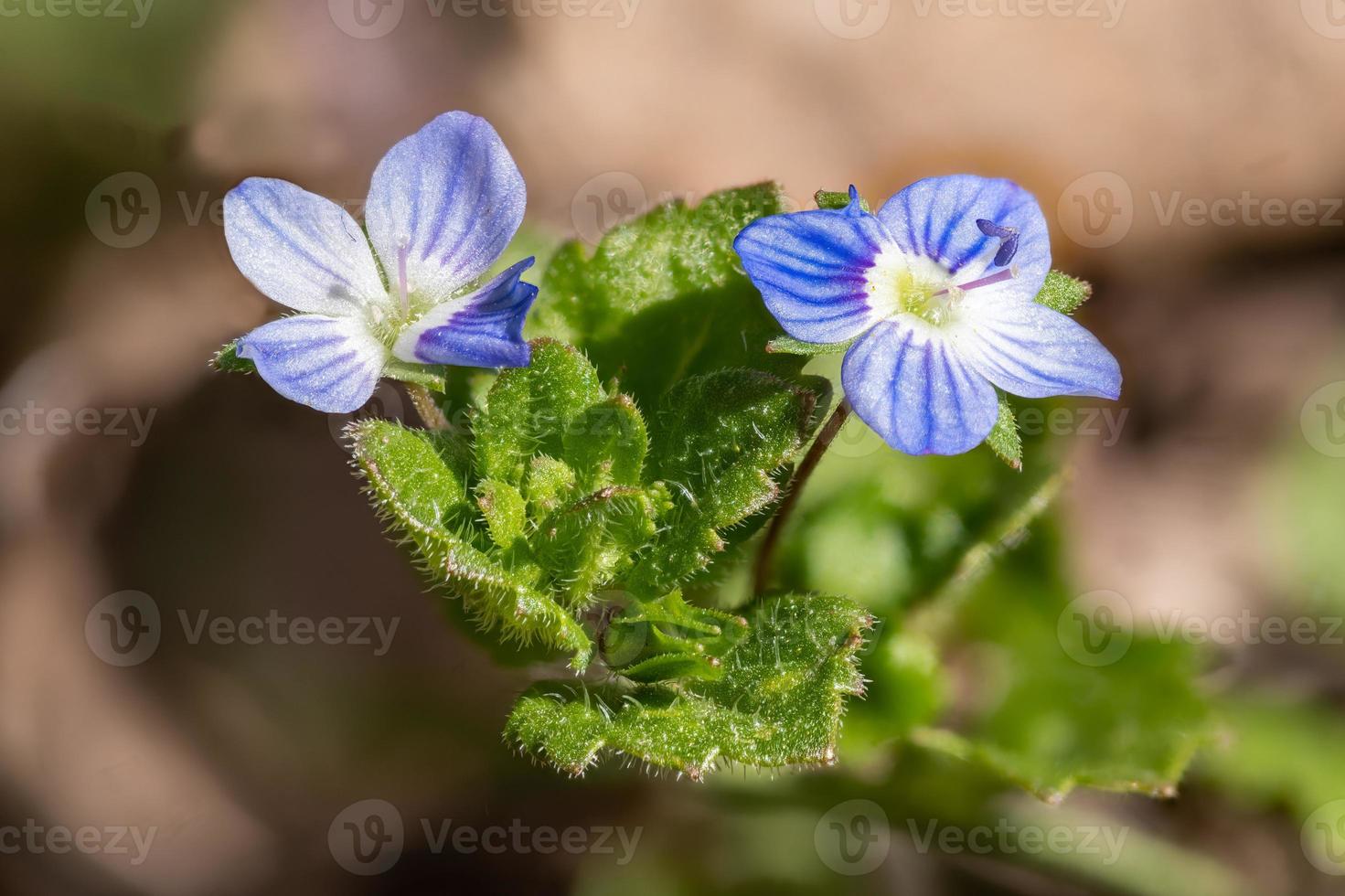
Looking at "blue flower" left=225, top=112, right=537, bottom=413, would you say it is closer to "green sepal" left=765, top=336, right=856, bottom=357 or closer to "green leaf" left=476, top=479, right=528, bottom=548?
"green leaf" left=476, top=479, right=528, bottom=548

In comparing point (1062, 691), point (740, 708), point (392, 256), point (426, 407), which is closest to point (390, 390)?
point (426, 407)

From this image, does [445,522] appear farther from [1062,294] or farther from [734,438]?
[1062,294]

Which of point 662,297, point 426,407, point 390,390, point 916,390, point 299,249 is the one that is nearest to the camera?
point 916,390

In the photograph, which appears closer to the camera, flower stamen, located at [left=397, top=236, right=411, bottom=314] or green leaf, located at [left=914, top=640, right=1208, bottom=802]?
flower stamen, located at [left=397, top=236, right=411, bottom=314]

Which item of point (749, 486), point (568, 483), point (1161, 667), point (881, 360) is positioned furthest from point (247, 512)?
point (1161, 667)

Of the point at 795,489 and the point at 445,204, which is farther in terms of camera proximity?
the point at 795,489

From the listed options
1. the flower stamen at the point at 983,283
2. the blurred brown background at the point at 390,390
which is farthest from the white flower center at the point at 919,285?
the blurred brown background at the point at 390,390

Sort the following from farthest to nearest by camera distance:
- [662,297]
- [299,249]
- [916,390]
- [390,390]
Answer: [390,390], [662,297], [299,249], [916,390]

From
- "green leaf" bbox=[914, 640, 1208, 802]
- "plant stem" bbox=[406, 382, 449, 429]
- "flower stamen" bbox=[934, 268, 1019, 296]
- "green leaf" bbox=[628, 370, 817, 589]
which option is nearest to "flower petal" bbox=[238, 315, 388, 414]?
"plant stem" bbox=[406, 382, 449, 429]
